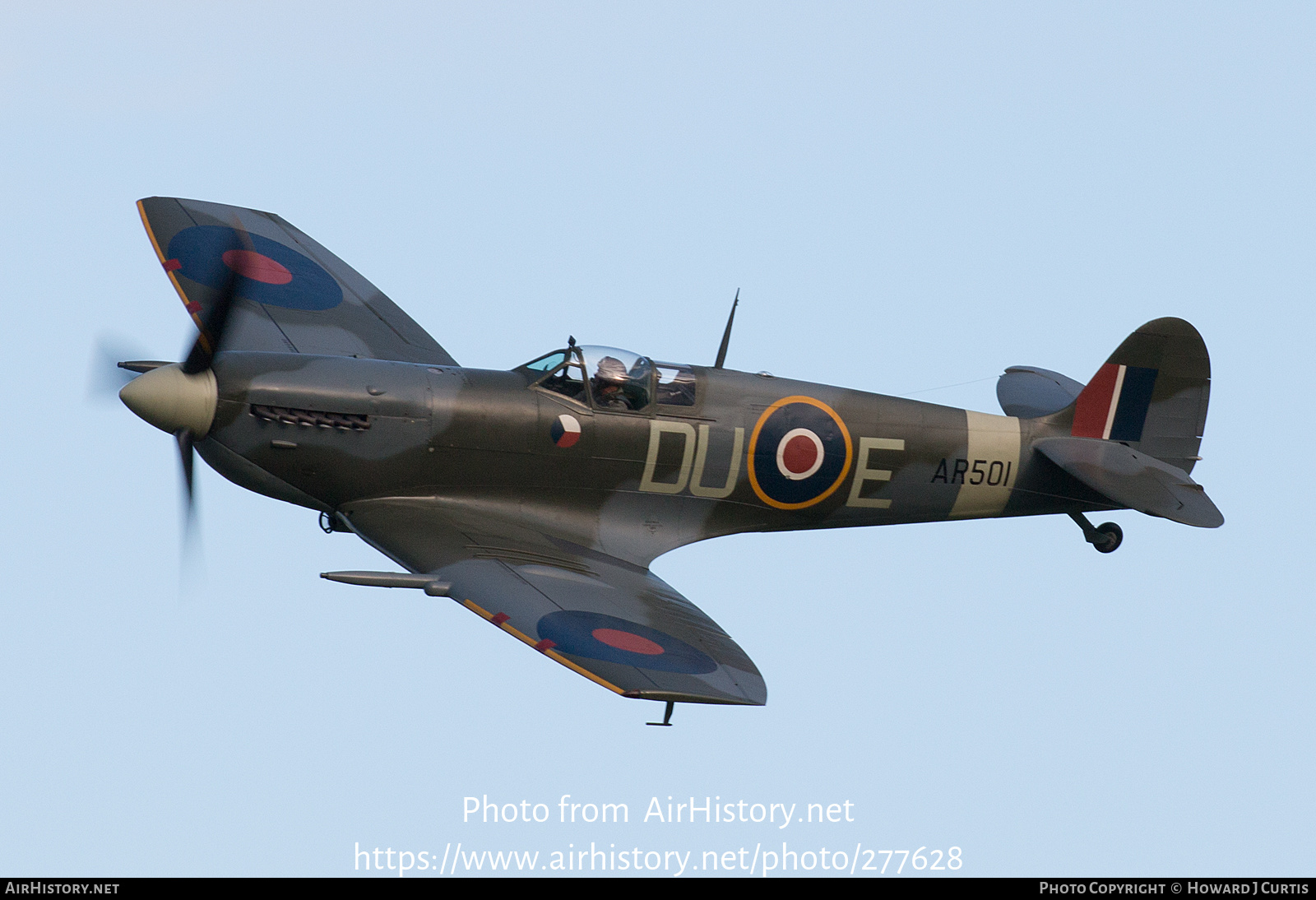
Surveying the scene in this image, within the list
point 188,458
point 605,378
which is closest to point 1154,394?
point 605,378

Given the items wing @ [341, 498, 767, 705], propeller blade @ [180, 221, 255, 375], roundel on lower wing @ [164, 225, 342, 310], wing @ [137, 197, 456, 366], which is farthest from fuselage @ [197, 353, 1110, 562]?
roundel on lower wing @ [164, 225, 342, 310]

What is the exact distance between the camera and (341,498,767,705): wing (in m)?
12.2

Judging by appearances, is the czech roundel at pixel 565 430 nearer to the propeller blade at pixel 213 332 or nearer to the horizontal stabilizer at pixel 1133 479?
the propeller blade at pixel 213 332

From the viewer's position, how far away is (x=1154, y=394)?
15531 mm

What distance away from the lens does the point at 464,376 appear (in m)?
14.3

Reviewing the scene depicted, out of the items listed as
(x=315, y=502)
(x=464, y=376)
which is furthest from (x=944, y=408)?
(x=315, y=502)

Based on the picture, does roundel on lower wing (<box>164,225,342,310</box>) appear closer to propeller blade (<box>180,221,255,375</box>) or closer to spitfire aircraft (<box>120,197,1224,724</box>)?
spitfire aircraft (<box>120,197,1224,724</box>)

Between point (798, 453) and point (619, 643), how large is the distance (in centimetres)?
296

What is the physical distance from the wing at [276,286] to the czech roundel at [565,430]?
52.8 inches

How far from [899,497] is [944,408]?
2.90 ft

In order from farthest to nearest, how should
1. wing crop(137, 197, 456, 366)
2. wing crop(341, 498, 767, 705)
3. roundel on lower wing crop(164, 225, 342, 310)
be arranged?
roundel on lower wing crop(164, 225, 342, 310) < wing crop(137, 197, 456, 366) < wing crop(341, 498, 767, 705)

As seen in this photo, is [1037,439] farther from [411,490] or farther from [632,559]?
[411,490]

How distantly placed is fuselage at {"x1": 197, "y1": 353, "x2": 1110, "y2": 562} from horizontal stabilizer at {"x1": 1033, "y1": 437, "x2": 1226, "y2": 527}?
0.89ft

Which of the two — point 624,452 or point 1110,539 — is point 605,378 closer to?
point 624,452
